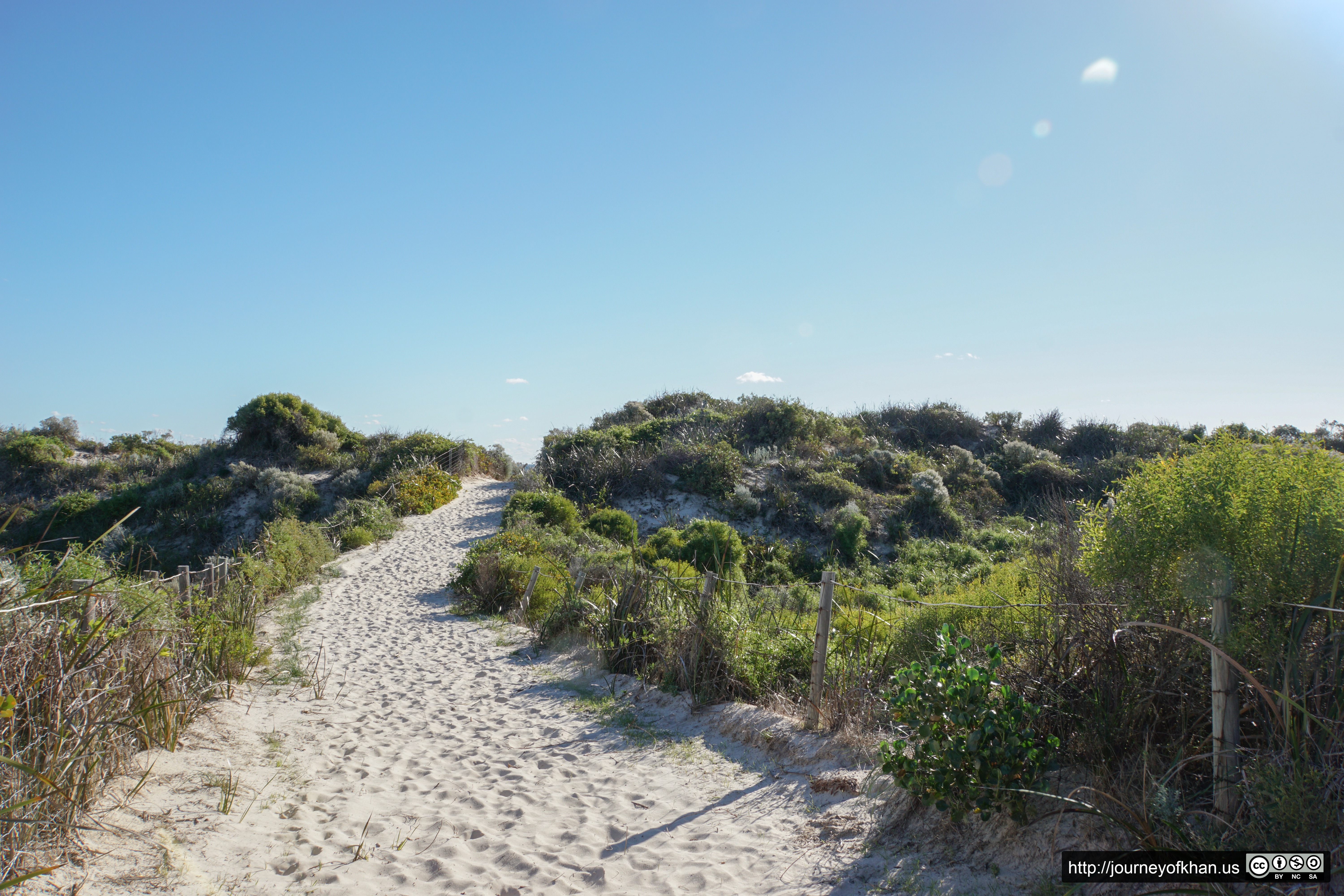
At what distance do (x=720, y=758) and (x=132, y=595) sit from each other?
4368 millimetres

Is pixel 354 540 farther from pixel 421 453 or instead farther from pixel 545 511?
pixel 421 453

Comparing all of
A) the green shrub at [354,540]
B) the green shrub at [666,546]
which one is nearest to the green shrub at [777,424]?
the green shrub at [666,546]

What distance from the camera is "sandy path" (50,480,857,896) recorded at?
11.9 ft

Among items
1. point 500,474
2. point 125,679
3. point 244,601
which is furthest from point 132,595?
point 500,474

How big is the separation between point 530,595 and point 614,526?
5497 millimetres

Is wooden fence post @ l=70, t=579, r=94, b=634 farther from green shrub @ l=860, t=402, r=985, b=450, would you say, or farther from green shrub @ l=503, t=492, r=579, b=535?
green shrub @ l=860, t=402, r=985, b=450

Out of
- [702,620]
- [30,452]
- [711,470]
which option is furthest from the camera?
[30,452]

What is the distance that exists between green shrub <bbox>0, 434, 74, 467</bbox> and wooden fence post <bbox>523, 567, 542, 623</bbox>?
3151cm

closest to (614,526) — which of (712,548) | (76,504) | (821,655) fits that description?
(712,548)

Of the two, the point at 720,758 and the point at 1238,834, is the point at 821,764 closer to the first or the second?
the point at 720,758

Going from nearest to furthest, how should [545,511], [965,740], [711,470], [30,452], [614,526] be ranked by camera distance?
1. [965,740]
2. [614,526]
3. [545,511]
4. [711,470]
5. [30,452]

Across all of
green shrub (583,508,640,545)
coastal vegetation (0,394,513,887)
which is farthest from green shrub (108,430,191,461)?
green shrub (583,508,640,545)

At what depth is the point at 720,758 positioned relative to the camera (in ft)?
17.5

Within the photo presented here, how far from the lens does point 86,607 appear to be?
13.5ft
